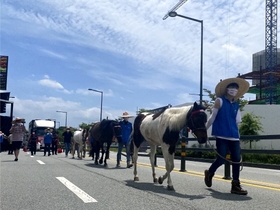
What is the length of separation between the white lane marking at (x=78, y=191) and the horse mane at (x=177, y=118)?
2.13 meters

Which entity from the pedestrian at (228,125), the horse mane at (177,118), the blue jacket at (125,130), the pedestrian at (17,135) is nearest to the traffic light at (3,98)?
the pedestrian at (17,135)

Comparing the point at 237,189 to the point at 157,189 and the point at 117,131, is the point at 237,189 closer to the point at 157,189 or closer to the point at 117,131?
the point at 157,189

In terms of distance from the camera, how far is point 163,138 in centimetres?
759

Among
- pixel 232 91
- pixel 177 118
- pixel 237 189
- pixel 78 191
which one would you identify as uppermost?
pixel 232 91

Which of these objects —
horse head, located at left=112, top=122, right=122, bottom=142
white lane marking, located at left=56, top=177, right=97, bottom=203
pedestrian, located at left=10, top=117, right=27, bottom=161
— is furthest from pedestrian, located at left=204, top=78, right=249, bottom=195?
pedestrian, located at left=10, top=117, right=27, bottom=161

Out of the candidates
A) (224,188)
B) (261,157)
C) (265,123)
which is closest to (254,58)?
(265,123)

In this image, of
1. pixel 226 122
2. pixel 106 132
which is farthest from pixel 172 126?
pixel 106 132

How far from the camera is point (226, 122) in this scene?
22.5 ft

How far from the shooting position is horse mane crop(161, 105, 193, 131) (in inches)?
291

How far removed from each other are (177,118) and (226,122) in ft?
3.37

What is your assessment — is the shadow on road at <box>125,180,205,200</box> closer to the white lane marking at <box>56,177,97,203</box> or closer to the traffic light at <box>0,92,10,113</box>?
the white lane marking at <box>56,177,97,203</box>

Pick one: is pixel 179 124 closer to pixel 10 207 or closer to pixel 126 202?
pixel 126 202

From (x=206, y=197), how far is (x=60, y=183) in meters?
3.34

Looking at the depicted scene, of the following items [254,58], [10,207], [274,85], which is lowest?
[10,207]
